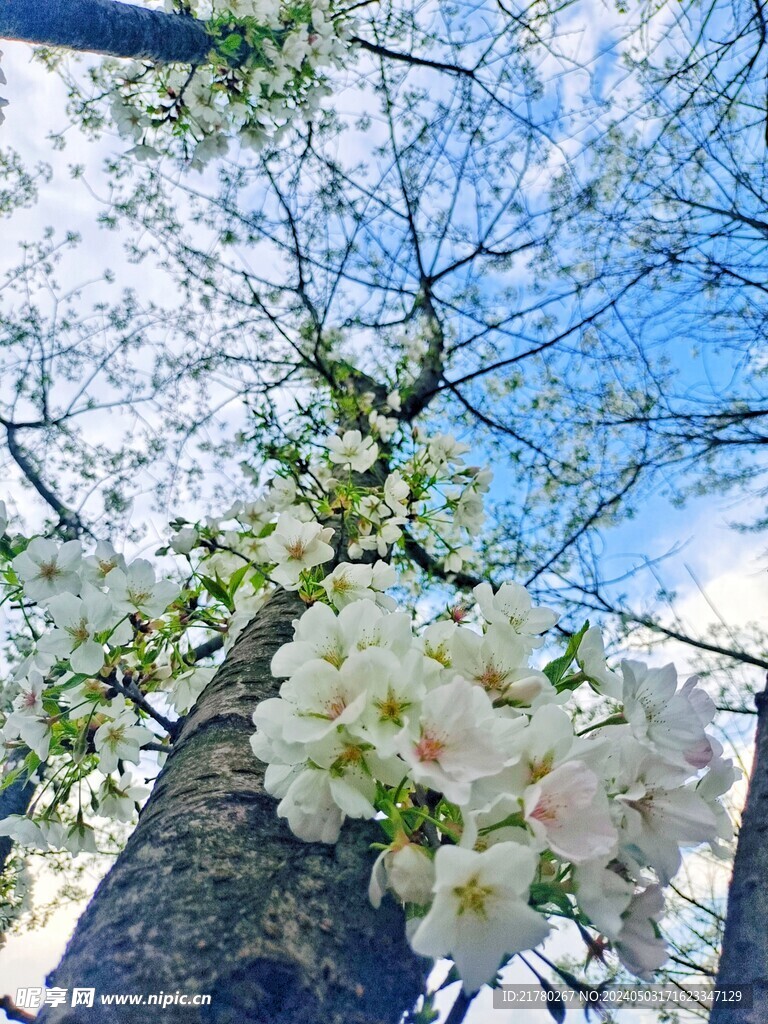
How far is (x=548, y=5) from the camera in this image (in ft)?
7.55

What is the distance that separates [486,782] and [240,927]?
0.30 metres

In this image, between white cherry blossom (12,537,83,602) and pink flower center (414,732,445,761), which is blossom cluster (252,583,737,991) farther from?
white cherry blossom (12,537,83,602)

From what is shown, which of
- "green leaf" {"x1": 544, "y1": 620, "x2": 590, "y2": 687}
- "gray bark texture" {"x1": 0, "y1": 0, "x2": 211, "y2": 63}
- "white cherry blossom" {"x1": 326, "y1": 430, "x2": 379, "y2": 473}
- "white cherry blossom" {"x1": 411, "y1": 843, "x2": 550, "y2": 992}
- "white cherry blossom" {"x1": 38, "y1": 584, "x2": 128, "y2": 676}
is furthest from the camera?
"white cherry blossom" {"x1": 326, "y1": 430, "x2": 379, "y2": 473}

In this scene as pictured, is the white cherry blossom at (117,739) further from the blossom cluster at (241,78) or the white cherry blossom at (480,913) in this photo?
the blossom cluster at (241,78)

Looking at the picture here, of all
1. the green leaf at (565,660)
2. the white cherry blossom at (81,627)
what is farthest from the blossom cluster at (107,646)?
the green leaf at (565,660)

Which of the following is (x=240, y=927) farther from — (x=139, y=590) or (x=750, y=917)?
(x=750, y=917)

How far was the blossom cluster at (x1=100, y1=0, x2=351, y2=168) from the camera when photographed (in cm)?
235

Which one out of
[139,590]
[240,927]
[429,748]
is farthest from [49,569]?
[429,748]

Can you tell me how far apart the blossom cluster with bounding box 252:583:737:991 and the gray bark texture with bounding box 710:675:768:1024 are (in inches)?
28.7

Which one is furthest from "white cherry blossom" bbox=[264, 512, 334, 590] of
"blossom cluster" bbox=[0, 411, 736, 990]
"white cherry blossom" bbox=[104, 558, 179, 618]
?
"blossom cluster" bbox=[0, 411, 736, 990]

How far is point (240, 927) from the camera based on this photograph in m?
0.63

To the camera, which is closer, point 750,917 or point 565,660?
point 565,660

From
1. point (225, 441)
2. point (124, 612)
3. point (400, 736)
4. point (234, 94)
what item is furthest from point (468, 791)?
point (225, 441)

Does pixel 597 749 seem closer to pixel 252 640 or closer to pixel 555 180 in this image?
pixel 252 640
